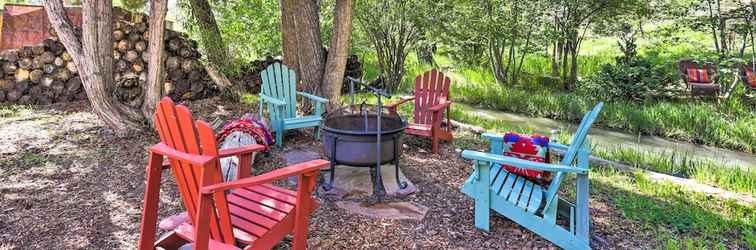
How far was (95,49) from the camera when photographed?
11.7 feet

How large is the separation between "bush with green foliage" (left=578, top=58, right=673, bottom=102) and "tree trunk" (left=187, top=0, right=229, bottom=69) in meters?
4.76

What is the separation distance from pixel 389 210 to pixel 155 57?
7.74ft

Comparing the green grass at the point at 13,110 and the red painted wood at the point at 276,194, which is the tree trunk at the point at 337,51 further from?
the green grass at the point at 13,110

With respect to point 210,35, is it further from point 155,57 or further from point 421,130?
point 421,130

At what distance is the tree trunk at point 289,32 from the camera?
4.51 meters

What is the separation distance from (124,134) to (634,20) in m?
6.64

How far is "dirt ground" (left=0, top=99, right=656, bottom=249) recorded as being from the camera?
7.05ft

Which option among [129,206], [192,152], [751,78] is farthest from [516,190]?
[751,78]

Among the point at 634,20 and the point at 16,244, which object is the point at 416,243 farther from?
the point at 634,20

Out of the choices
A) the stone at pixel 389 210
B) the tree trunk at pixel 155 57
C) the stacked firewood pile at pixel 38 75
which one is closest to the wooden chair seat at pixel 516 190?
the stone at pixel 389 210

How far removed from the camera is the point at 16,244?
206 centimetres

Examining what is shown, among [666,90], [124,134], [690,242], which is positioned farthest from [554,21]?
[124,134]

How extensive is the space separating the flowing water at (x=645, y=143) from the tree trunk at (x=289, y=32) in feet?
8.58

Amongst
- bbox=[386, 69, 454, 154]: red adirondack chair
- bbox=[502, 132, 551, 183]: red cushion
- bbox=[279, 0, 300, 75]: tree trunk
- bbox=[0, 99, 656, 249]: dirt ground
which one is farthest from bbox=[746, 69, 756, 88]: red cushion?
bbox=[279, 0, 300, 75]: tree trunk
